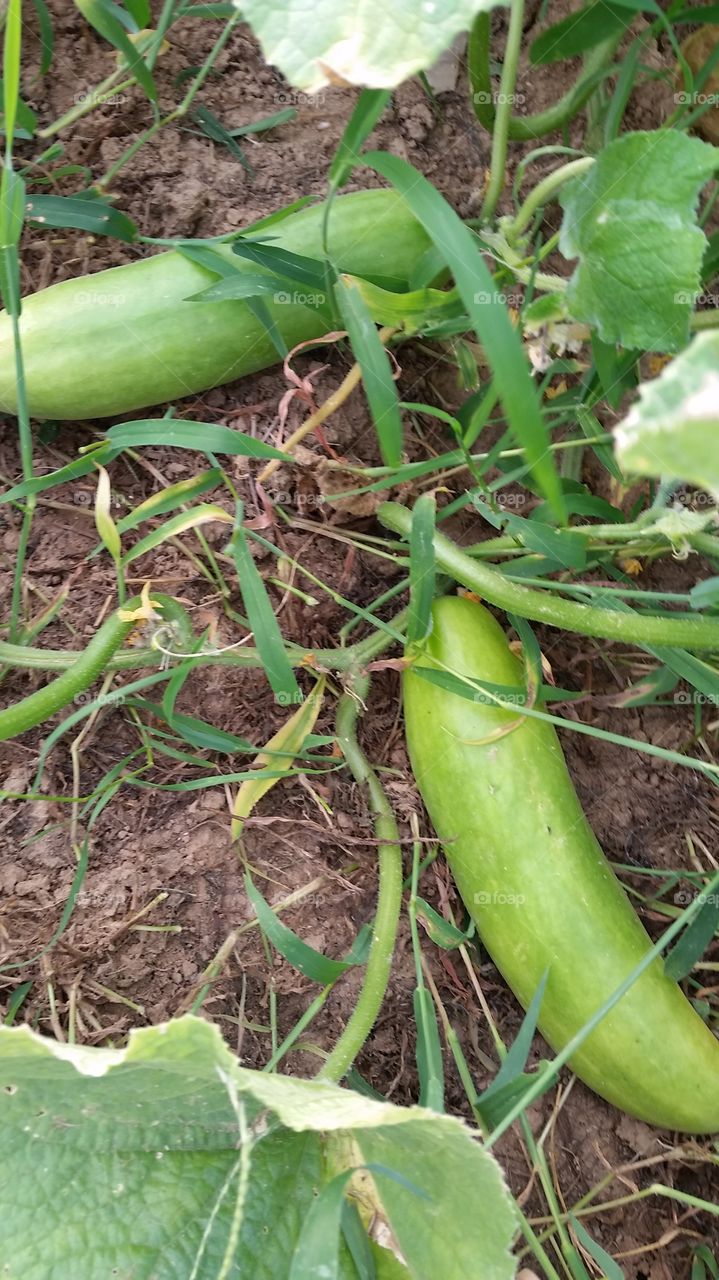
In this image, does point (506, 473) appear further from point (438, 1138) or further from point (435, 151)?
point (438, 1138)

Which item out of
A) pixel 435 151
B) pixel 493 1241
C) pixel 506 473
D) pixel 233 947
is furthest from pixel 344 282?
pixel 493 1241

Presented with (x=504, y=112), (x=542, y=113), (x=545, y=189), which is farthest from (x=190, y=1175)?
(x=542, y=113)

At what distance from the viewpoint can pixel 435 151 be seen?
5.49 feet

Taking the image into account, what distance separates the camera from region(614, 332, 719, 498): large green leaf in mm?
606

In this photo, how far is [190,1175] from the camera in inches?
43.2

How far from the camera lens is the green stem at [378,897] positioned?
4.31ft

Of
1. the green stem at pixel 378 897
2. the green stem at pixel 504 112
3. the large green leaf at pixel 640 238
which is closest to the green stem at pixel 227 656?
the green stem at pixel 378 897

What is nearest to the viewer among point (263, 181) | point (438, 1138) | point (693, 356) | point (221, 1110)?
point (693, 356)

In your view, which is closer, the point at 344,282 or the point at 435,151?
the point at 344,282

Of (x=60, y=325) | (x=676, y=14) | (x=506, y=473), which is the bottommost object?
(x=506, y=473)

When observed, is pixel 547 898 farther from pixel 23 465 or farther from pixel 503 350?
pixel 23 465

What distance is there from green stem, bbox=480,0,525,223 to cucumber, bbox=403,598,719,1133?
649 millimetres

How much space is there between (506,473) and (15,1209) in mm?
1154

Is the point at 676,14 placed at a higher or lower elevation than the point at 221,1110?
higher
